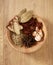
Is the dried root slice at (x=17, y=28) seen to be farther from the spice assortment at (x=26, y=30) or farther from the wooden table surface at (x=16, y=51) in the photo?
the wooden table surface at (x=16, y=51)

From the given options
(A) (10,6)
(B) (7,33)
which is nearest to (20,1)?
(A) (10,6)

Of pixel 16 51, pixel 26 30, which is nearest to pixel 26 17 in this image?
pixel 26 30

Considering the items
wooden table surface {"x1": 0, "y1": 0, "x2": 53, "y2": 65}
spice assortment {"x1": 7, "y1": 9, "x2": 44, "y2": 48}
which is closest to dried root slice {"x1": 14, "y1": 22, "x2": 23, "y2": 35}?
spice assortment {"x1": 7, "y1": 9, "x2": 44, "y2": 48}

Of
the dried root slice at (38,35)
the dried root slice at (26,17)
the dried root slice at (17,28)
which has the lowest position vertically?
the dried root slice at (38,35)

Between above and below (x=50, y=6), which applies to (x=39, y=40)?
below

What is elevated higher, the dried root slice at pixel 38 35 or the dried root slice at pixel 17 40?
the dried root slice at pixel 38 35

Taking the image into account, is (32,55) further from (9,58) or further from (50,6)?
(50,6)

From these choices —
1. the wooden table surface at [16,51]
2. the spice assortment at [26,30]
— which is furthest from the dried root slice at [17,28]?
the wooden table surface at [16,51]

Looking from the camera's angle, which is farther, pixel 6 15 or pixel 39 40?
pixel 6 15
